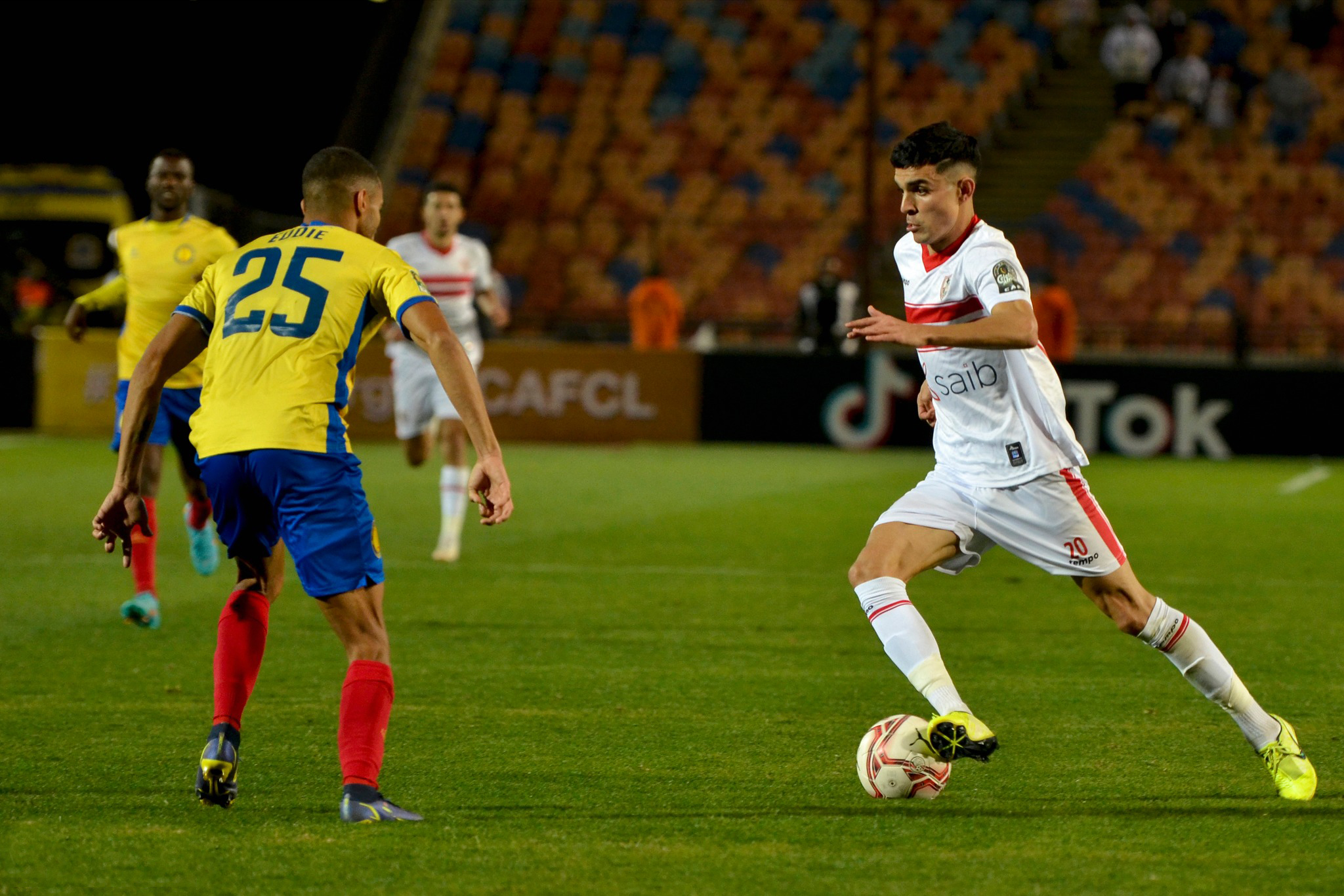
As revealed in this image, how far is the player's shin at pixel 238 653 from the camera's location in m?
4.73

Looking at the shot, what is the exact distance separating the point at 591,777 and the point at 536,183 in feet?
70.5

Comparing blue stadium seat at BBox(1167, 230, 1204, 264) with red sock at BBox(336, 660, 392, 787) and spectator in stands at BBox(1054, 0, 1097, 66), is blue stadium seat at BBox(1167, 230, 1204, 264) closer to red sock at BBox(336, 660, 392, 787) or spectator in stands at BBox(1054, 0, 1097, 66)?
spectator in stands at BBox(1054, 0, 1097, 66)

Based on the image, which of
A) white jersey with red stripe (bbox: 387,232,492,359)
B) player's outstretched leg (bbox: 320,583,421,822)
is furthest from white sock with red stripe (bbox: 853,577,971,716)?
white jersey with red stripe (bbox: 387,232,492,359)

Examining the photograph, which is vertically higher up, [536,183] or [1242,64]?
[1242,64]

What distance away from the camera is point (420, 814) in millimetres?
4621

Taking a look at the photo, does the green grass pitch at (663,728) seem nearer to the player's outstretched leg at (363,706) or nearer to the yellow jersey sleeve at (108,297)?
the player's outstretched leg at (363,706)

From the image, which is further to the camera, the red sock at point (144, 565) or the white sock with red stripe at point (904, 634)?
the red sock at point (144, 565)

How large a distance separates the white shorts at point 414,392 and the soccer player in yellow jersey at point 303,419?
18.5 feet

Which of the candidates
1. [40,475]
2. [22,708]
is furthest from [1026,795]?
[40,475]

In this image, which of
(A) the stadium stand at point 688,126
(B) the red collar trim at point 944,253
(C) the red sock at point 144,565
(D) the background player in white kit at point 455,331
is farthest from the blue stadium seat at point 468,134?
(B) the red collar trim at point 944,253

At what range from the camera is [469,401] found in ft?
14.1

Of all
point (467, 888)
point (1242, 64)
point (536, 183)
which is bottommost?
point (467, 888)

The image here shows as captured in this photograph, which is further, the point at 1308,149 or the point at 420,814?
the point at 1308,149

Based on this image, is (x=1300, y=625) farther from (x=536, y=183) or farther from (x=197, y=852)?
(x=536, y=183)
